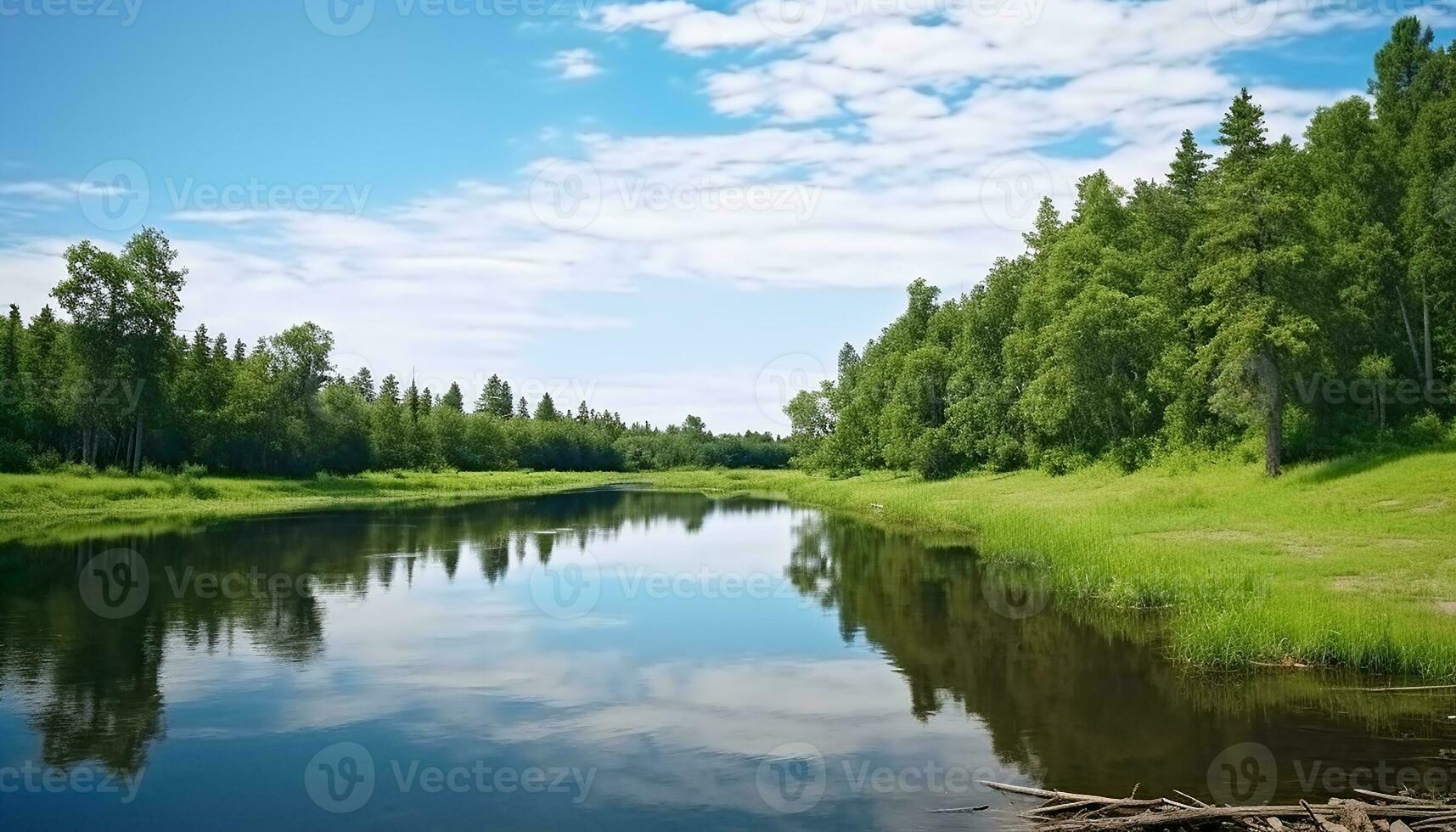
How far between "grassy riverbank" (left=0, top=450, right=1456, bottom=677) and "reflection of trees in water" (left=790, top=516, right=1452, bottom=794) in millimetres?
1231

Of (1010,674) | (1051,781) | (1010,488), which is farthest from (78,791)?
(1010,488)

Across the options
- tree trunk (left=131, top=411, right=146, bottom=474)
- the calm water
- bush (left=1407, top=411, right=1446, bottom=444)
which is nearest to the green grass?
tree trunk (left=131, top=411, right=146, bottom=474)

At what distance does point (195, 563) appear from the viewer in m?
37.9

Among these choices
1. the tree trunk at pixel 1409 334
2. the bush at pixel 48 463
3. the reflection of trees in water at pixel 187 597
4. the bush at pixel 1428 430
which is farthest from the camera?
the bush at pixel 48 463

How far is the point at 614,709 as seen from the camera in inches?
744

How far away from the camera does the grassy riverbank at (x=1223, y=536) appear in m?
19.5

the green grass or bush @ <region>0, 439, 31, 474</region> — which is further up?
bush @ <region>0, 439, 31, 474</region>

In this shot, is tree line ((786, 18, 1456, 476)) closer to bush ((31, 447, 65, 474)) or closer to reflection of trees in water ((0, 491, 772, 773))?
reflection of trees in water ((0, 491, 772, 773))

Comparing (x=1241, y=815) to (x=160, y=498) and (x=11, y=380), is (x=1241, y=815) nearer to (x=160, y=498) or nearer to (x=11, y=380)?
(x=160, y=498)

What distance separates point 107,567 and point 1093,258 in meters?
60.6

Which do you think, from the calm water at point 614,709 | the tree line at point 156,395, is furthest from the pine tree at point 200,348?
the calm water at point 614,709

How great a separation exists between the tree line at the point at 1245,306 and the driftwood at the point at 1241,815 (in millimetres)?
35019

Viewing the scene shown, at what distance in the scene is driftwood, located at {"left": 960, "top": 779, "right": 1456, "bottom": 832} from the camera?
35.7ft

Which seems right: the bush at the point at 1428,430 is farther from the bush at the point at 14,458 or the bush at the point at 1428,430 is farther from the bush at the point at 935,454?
the bush at the point at 14,458
